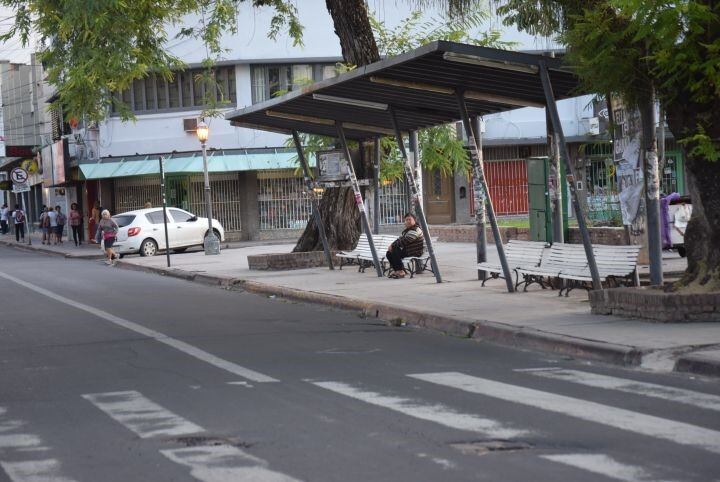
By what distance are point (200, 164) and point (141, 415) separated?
34183 mm

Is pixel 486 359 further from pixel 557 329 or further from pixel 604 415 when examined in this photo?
pixel 604 415

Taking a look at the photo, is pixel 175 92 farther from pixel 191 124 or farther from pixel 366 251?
pixel 366 251

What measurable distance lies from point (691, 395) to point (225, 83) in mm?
36375

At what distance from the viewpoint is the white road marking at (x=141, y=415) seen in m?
7.64

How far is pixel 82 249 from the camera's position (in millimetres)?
43344

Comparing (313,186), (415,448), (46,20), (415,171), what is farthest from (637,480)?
(313,186)

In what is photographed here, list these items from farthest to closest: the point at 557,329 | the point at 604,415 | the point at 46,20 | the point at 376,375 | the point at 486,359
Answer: the point at 46,20
the point at 557,329
the point at 486,359
the point at 376,375
the point at 604,415

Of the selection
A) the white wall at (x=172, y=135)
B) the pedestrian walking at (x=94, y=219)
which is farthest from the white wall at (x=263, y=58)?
the pedestrian walking at (x=94, y=219)

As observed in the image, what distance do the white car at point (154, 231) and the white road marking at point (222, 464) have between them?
30198 millimetres

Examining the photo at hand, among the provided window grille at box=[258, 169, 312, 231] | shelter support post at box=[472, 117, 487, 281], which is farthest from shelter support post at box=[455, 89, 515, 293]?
window grille at box=[258, 169, 312, 231]

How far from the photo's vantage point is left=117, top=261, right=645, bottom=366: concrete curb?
10773mm

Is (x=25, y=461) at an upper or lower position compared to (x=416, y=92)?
lower

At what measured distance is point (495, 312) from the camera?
14234 millimetres

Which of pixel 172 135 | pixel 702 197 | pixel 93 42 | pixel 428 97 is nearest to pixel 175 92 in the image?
pixel 172 135
